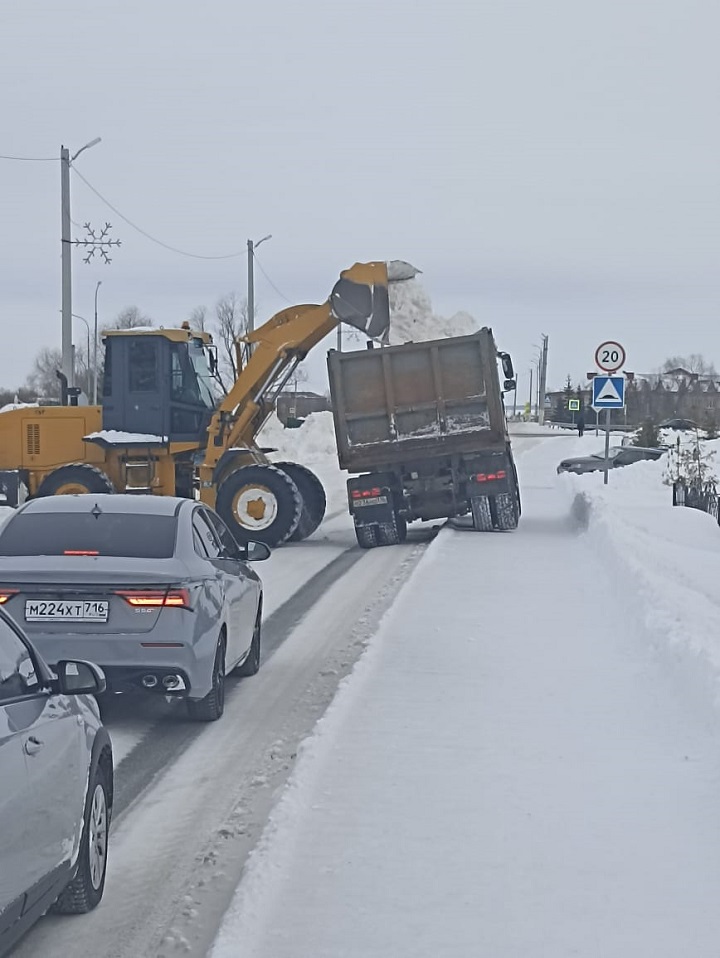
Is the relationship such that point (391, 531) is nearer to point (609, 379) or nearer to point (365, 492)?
point (365, 492)

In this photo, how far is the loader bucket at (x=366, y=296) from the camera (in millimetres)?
20547

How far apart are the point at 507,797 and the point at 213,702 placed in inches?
107

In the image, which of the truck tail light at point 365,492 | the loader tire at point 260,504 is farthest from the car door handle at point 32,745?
the truck tail light at point 365,492

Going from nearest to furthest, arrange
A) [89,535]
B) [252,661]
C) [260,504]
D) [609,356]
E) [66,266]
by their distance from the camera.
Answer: [89,535]
[252,661]
[260,504]
[609,356]
[66,266]

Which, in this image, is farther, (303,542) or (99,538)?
(303,542)

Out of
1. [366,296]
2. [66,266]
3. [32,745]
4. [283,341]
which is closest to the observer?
[32,745]

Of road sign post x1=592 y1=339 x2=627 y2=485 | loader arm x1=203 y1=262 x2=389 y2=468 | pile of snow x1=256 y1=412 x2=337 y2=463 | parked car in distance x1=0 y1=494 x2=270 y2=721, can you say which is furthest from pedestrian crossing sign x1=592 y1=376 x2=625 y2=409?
pile of snow x1=256 y1=412 x2=337 y2=463

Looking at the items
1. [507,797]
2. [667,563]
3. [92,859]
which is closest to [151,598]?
[507,797]

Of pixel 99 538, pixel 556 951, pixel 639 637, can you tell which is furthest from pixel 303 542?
pixel 556 951

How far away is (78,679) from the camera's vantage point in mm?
5137

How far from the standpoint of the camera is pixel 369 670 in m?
9.83

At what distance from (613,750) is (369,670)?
267cm

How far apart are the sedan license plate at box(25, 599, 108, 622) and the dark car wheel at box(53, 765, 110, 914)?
259 centimetres

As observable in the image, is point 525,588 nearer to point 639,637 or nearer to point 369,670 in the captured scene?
point 639,637
